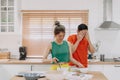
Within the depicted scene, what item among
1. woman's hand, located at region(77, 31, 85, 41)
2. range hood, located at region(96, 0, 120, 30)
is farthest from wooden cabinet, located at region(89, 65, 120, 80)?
woman's hand, located at region(77, 31, 85, 41)

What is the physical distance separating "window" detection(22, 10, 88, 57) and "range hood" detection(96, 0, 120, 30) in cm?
42

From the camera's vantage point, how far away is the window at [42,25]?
17.9ft

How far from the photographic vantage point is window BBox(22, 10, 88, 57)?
5.45 m

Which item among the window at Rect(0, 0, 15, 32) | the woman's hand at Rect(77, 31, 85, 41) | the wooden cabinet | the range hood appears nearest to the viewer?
the woman's hand at Rect(77, 31, 85, 41)

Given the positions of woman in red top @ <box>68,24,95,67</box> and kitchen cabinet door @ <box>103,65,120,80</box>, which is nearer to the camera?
woman in red top @ <box>68,24,95,67</box>

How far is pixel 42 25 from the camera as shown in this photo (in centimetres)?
550

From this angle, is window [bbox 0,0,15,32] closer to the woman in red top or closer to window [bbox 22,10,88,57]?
window [bbox 22,10,88,57]

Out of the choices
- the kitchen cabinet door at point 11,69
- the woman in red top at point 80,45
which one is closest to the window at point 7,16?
the kitchen cabinet door at point 11,69

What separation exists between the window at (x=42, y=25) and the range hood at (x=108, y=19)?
423 mm

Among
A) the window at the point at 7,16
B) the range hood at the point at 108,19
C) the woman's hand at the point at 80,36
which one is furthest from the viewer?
the window at the point at 7,16

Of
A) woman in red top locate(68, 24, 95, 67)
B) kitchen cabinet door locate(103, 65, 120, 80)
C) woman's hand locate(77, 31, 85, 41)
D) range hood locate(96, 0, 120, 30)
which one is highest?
range hood locate(96, 0, 120, 30)

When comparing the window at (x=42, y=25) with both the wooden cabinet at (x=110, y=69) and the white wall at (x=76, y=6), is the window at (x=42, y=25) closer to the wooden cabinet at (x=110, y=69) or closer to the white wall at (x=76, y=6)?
the white wall at (x=76, y=6)

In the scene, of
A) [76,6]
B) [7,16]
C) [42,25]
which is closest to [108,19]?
[76,6]

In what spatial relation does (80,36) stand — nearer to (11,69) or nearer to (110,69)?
(110,69)
